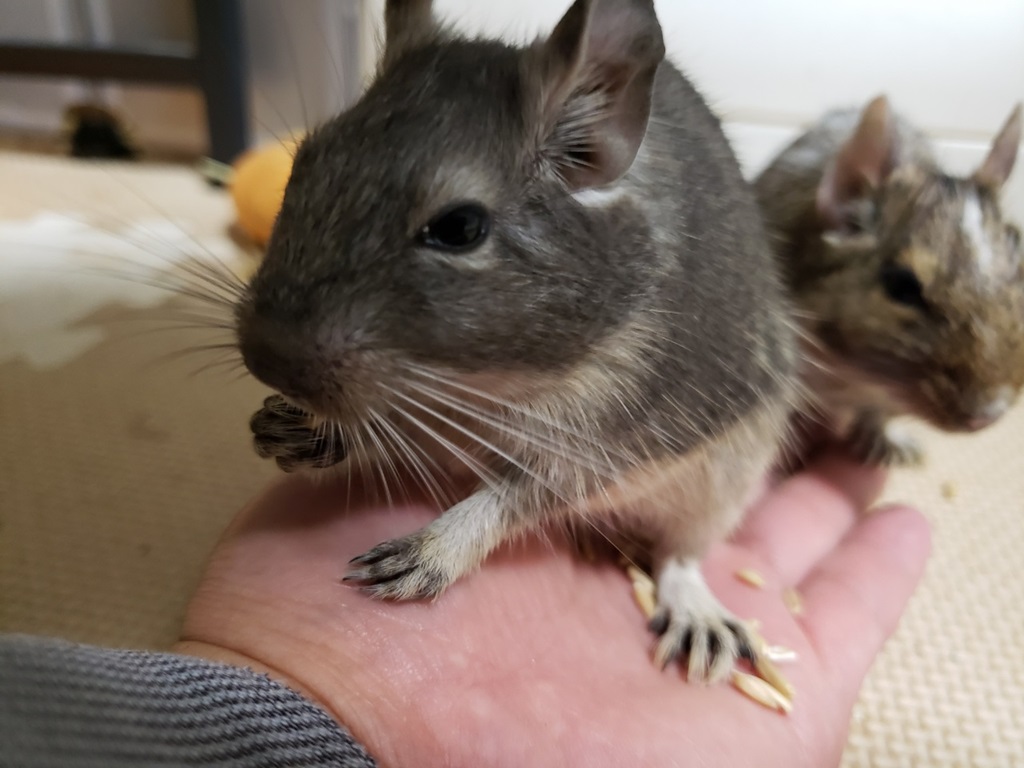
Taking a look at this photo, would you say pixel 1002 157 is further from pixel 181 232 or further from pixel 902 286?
pixel 181 232

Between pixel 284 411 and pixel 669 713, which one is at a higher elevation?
pixel 284 411

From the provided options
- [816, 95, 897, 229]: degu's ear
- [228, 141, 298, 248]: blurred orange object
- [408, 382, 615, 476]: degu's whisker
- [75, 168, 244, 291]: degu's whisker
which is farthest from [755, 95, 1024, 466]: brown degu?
[228, 141, 298, 248]: blurred orange object

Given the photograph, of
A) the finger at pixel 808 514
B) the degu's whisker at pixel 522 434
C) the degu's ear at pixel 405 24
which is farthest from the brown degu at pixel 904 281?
the degu's ear at pixel 405 24

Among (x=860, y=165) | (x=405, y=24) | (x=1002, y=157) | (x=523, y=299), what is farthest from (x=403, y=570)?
(x=1002, y=157)

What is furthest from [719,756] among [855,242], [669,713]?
[855,242]

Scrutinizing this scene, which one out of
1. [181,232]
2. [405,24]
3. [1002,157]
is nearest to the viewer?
[405,24]

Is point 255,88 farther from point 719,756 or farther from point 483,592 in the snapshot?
point 719,756

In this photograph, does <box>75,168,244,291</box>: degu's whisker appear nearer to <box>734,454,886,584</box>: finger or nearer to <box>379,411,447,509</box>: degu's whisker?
<box>379,411,447,509</box>: degu's whisker
